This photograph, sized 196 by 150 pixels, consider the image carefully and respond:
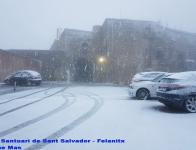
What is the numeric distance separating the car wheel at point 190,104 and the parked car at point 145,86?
155 inches

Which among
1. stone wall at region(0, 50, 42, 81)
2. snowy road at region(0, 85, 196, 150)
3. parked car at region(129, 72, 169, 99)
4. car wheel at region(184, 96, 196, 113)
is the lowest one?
snowy road at region(0, 85, 196, 150)

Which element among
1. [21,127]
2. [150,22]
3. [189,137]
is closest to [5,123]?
[21,127]

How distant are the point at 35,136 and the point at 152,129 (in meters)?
3.21

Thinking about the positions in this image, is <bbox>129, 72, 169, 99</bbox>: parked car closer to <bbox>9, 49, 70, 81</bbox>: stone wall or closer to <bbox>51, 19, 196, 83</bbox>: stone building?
<bbox>51, 19, 196, 83</bbox>: stone building

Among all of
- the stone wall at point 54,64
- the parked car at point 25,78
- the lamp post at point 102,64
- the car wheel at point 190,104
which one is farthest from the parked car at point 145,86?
the stone wall at point 54,64

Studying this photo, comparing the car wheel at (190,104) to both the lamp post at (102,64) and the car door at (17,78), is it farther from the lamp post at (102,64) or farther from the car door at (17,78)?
the lamp post at (102,64)

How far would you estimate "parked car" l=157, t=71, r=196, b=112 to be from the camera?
427 inches

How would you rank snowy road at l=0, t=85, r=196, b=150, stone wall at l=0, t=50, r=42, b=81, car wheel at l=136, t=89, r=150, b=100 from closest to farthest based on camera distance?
1. snowy road at l=0, t=85, r=196, b=150
2. car wheel at l=136, t=89, r=150, b=100
3. stone wall at l=0, t=50, r=42, b=81

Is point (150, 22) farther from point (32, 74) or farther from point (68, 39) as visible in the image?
point (32, 74)

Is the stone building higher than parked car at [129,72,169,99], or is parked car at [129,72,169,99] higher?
the stone building

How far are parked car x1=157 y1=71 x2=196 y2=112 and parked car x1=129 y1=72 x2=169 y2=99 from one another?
3707mm

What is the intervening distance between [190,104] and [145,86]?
4.39m

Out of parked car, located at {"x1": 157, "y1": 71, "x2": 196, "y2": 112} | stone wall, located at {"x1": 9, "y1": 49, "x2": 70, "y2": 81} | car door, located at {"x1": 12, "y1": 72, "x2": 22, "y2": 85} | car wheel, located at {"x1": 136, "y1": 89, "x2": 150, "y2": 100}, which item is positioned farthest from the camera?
stone wall, located at {"x1": 9, "y1": 49, "x2": 70, "y2": 81}

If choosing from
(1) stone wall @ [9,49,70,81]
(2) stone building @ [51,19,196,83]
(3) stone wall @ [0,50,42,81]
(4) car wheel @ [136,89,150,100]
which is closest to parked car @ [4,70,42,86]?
(3) stone wall @ [0,50,42,81]
